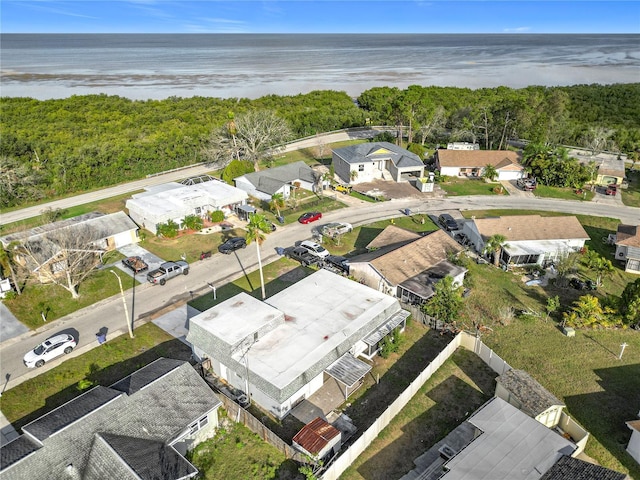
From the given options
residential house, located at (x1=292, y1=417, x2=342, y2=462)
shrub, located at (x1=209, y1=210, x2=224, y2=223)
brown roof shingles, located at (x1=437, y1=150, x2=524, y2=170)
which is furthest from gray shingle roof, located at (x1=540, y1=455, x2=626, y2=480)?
brown roof shingles, located at (x1=437, y1=150, x2=524, y2=170)

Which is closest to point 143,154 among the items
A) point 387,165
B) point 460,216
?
point 387,165

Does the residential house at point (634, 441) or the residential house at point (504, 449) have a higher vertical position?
the residential house at point (504, 449)

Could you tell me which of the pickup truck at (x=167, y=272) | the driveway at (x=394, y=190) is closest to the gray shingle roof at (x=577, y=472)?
the pickup truck at (x=167, y=272)

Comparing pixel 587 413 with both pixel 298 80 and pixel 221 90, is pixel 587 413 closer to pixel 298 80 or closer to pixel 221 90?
pixel 221 90

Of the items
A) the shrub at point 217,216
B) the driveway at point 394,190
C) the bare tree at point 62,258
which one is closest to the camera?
the bare tree at point 62,258

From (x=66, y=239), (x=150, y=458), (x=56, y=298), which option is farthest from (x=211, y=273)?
(x=150, y=458)

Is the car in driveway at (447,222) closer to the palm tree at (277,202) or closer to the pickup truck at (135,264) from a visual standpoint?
the palm tree at (277,202)

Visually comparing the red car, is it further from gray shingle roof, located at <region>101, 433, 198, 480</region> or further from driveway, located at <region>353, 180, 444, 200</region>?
gray shingle roof, located at <region>101, 433, 198, 480</region>

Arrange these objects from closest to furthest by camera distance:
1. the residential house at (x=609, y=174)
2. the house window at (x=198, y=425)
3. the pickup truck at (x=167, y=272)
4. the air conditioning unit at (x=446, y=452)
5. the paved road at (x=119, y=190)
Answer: the air conditioning unit at (x=446, y=452) → the house window at (x=198, y=425) → the pickup truck at (x=167, y=272) → the paved road at (x=119, y=190) → the residential house at (x=609, y=174)
